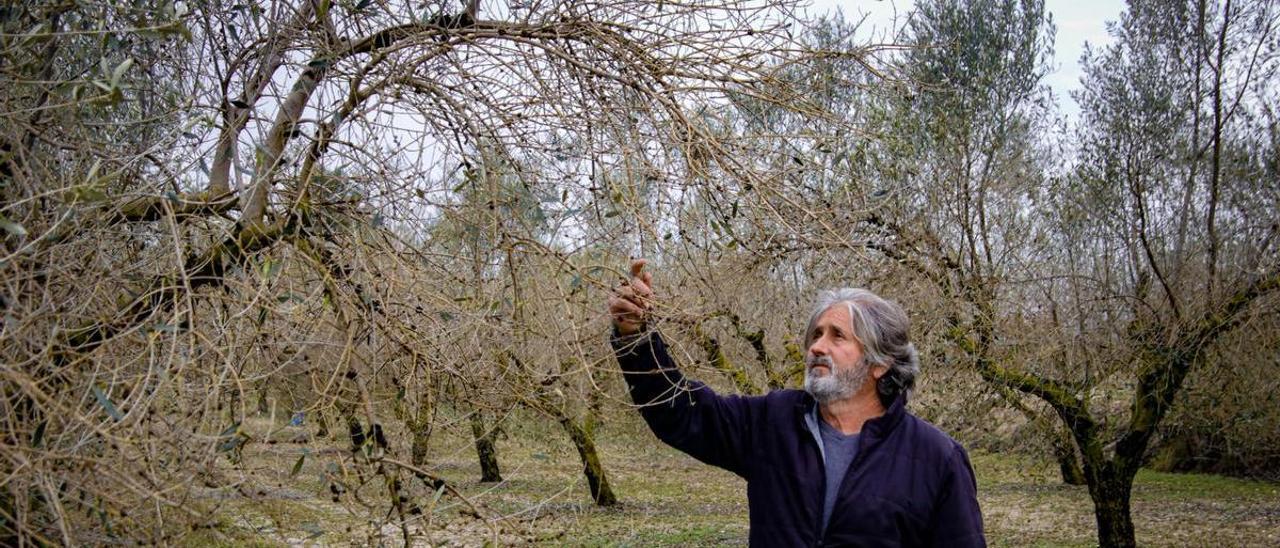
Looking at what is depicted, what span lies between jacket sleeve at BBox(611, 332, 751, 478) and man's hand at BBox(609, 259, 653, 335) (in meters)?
0.05

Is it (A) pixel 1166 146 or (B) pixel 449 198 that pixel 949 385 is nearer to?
(A) pixel 1166 146

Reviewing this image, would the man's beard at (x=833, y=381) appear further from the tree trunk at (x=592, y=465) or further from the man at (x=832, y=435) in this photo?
the tree trunk at (x=592, y=465)

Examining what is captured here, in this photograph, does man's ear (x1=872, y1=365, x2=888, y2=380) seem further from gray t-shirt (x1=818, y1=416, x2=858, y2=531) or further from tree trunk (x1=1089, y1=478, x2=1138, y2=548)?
tree trunk (x1=1089, y1=478, x2=1138, y2=548)

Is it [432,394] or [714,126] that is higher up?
[714,126]

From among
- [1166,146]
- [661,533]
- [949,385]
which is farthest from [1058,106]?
[661,533]

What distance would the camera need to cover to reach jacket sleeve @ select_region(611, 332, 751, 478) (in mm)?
3092

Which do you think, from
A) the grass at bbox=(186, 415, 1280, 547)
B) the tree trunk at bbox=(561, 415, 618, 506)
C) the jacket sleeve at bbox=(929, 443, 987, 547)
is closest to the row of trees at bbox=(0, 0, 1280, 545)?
the jacket sleeve at bbox=(929, 443, 987, 547)

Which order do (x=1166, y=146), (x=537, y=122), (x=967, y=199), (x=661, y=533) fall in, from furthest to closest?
(x=661, y=533)
(x=1166, y=146)
(x=967, y=199)
(x=537, y=122)

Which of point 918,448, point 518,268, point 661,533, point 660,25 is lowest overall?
point 661,533

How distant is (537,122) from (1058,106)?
10.2 m

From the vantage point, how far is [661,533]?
14.4m

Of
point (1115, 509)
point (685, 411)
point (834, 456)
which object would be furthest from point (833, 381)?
point (1115, 509)

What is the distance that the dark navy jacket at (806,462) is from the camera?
112 inches

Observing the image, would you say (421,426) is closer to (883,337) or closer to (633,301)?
(633,301)
